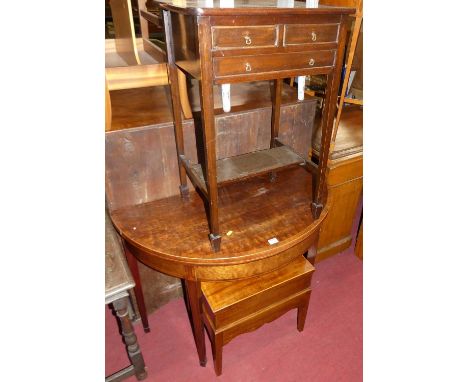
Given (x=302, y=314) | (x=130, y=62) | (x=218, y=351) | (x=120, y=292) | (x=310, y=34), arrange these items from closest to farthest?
(x=310, y=34), (x=120, y=292), (x=218, y=351), (x=130, y=62), (x=302, y=314)

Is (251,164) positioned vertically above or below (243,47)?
below

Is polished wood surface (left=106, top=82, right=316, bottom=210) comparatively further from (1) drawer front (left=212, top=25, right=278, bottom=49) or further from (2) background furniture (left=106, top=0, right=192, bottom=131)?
(1) drawer front (left=212, top=25, right=278, bottom=49)

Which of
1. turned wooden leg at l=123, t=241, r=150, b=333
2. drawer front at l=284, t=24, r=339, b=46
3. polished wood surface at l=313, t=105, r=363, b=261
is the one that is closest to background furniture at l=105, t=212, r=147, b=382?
turned wooden leg at l=123, t=241, r=150, b=333

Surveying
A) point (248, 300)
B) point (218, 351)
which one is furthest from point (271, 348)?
point (248, 300)

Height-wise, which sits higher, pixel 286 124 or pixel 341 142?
pixel 286 124

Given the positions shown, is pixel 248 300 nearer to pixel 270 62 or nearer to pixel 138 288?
pixel 138 288

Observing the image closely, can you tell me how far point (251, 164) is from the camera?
4.81ft

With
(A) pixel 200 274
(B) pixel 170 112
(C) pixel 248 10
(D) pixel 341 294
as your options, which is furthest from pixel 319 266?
(C) pixel 248 10

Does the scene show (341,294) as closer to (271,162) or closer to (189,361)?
(189,361)

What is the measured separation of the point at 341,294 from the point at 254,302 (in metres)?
0.95

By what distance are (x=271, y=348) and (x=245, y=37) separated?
1664 mm

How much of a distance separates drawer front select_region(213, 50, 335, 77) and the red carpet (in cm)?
155

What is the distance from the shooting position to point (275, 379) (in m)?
1.71

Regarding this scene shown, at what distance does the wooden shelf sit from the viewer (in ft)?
4.49
